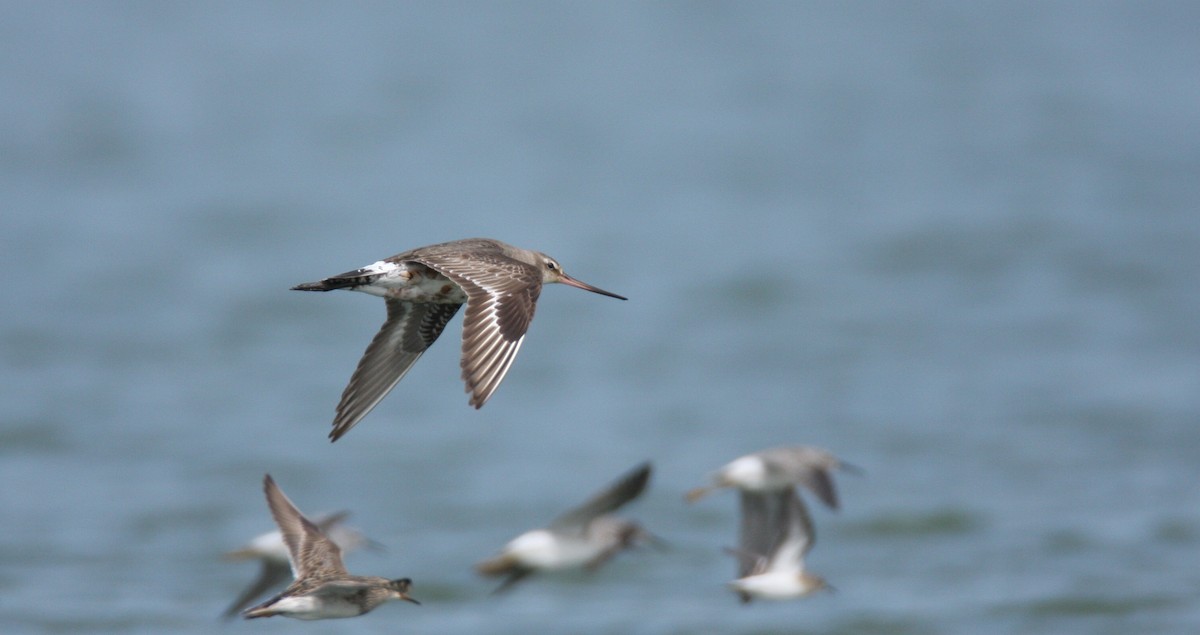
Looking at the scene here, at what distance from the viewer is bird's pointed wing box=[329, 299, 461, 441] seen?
9469 mm

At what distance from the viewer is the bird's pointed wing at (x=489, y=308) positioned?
314 inches

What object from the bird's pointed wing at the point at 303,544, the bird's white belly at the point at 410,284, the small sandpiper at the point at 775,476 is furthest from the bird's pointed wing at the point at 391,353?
the small sandpiper at the point at 775,476

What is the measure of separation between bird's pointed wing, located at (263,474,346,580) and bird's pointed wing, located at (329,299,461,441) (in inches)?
24.6

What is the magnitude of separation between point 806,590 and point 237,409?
41.2ft

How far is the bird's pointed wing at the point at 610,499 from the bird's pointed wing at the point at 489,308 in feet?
5.11

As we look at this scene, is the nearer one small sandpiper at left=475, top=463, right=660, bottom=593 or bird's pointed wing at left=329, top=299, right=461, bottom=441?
bird's pointed wing at left=329, top=299, right=461, bottom=441

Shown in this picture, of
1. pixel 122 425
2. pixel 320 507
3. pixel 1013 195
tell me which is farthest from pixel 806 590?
pixel 1013 195

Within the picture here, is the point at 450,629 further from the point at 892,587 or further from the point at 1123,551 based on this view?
the point at 1123,551

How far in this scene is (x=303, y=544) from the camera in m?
9.52

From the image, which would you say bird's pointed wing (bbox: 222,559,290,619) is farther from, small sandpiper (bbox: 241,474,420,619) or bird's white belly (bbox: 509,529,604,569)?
small sandpiper (bbox: 241,474,420,619)

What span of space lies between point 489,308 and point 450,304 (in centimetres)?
148

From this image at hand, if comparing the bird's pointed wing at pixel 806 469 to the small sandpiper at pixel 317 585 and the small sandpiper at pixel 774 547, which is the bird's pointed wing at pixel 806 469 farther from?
the small sandpiper at pixel 317 585

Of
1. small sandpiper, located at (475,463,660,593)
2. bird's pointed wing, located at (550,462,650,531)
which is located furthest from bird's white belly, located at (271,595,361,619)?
small sandpiper, located at (475,463,660,593)

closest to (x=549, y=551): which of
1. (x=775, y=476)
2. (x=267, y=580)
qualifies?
(x=775, y=476)
